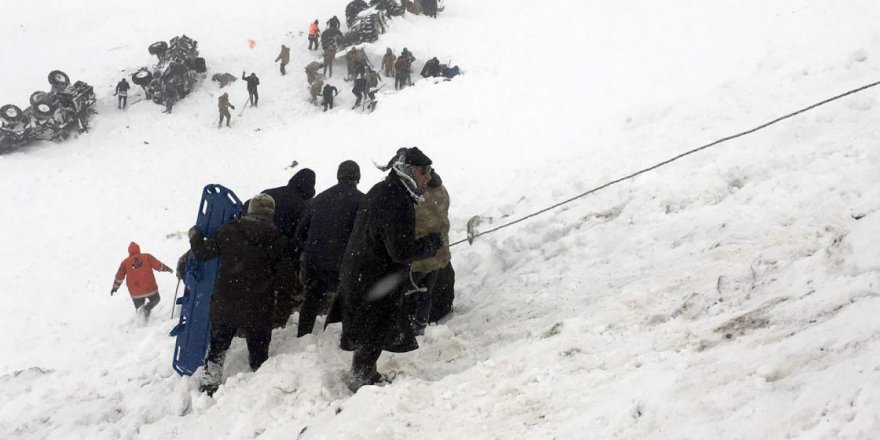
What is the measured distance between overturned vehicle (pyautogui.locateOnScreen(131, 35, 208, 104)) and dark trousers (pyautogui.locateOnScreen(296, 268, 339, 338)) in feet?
54.6

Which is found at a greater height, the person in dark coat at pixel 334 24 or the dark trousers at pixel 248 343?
the person in dark coat at pixel 334 24

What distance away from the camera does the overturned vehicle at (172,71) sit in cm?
1972

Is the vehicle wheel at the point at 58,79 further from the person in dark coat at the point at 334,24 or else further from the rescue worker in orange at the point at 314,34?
the person in dark coat at the point at 334,24

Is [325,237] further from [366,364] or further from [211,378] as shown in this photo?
[211,378]

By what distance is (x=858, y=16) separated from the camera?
35.3 ft

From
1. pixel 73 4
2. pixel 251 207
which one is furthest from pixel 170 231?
Result: pixel 73 4

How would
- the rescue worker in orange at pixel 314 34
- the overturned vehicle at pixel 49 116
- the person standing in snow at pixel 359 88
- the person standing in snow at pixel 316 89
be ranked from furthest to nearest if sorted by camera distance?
the rescue worker in orange at pixel 314 34
the person standing in snow at pixel 316 89
the person standing in snow at pixel 359 88
the overturned vehicle at pixel 49 116

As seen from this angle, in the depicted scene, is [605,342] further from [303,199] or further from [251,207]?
[303,199]

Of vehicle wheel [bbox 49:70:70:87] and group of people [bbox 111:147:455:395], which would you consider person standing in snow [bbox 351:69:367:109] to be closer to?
vehicle wheel [bbox 49:70:70:87]

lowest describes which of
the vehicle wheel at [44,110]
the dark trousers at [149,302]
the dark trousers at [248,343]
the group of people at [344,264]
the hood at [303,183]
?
the dark trousers at [149,302]

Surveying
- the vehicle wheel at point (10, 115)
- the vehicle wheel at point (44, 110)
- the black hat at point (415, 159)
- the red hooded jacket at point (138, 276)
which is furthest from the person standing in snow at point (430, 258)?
the vehicle wheel at point (10, 115)

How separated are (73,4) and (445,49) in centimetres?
1856

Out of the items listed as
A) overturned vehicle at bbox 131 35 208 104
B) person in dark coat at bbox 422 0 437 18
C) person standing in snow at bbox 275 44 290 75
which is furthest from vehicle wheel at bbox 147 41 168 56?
person in dark coat at bbox 422 0 437 18

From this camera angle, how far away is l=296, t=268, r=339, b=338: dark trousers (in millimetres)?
4983
